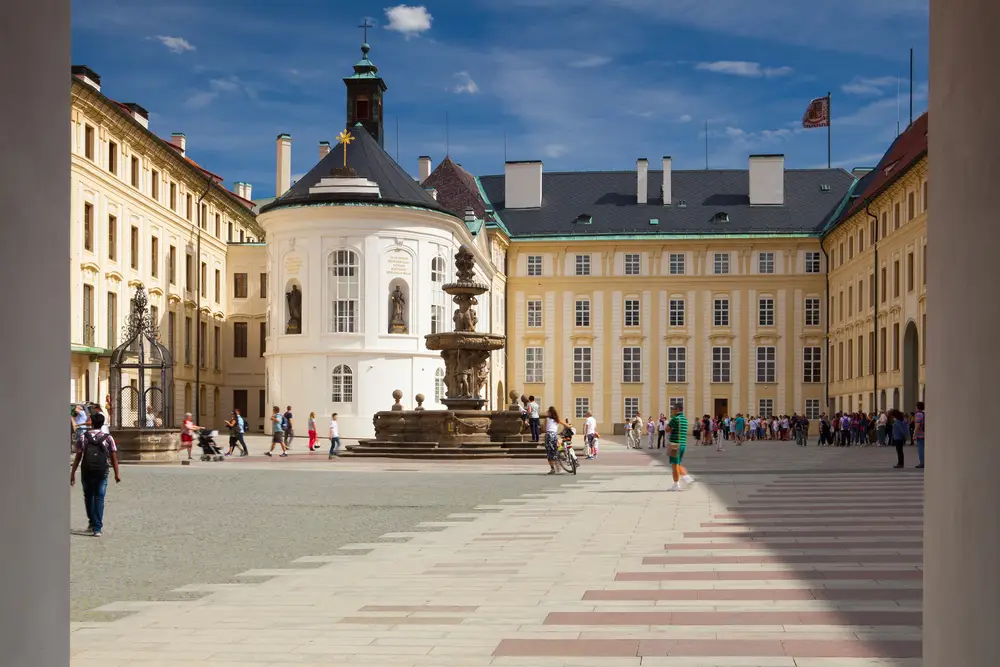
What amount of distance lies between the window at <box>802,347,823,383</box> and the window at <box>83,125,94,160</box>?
155ft

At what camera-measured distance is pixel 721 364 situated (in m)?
83.1

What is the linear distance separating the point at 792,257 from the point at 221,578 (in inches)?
2919

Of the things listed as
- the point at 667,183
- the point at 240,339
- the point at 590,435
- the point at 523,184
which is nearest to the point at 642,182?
the point at 667,183

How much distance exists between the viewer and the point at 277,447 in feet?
157

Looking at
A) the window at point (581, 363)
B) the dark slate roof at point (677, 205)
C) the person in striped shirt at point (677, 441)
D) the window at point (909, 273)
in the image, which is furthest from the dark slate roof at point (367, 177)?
the person in striped shirt at point (677, 441)

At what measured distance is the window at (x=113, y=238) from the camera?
54.0 m

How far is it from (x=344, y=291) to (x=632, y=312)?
26.9 meters

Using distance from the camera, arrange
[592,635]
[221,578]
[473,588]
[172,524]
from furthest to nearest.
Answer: [172,524]
[221,578]
[473,588]
[592,635]

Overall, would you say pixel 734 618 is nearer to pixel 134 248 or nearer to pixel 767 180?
pixel 134 248

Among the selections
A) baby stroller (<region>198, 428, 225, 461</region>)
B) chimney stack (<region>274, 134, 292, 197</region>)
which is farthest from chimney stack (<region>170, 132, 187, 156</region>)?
baby stroller (<region>198, 428, 225, 461</region>)

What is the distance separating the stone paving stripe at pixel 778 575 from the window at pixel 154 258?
5097 centimetres
